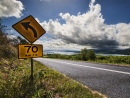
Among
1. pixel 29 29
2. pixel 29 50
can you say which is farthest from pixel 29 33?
pixel 29 50

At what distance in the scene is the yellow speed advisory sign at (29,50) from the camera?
5.30m

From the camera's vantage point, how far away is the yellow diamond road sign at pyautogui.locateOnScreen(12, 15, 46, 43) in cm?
539

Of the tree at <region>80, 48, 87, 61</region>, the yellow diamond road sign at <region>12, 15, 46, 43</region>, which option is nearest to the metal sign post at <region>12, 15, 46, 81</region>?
the yellow diamond road sign at <region>12, 15, 46, 43</region>

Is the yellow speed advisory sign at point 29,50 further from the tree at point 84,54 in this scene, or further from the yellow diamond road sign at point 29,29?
the tree at point 84,54

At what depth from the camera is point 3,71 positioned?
24.1 feet

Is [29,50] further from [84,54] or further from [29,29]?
[84,54]

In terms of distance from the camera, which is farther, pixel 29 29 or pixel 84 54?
pixel 84 54

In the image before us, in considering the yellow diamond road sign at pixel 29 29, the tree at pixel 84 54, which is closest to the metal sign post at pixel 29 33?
the yellow diamond road sign at pixel 29 29

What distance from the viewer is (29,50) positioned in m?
5.46

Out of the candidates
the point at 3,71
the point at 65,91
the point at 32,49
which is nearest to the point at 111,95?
the point at 65,91

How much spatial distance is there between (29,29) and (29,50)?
610 mm

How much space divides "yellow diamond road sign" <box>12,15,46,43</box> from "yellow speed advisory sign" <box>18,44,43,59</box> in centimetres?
18

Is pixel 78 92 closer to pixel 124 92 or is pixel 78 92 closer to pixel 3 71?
pixel 124 92

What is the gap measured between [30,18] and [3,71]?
2.87 meters
